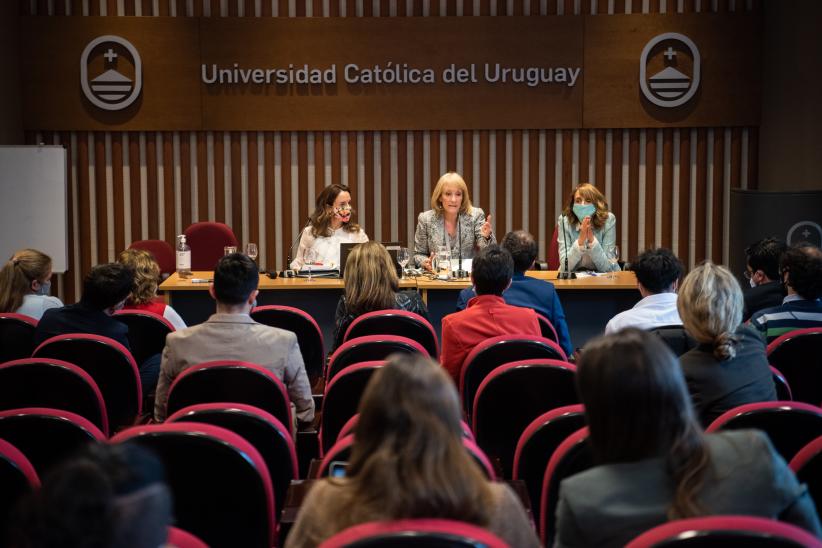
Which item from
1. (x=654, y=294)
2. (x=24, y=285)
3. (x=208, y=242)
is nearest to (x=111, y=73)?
(x=208, y=242)

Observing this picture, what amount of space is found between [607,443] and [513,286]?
3.49 m

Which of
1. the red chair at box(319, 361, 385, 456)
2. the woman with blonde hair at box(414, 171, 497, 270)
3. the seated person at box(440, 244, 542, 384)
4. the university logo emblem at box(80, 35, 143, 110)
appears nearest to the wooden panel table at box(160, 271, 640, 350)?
the woman with blonde hair at box(414, 171, 497, 270)

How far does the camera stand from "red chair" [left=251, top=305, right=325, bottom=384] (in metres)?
5.26

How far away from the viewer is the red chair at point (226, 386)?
Answer: 348 centimetres

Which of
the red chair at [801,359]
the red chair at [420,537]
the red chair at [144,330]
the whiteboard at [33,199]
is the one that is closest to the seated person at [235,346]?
the red chair at [144,330]

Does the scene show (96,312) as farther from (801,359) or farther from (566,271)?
(566,271)

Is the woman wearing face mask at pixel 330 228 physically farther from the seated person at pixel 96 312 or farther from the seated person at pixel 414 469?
the seated person at pixel 414 469

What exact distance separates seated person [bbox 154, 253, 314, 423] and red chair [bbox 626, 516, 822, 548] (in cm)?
233

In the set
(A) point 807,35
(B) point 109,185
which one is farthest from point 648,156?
(B) point 109,185

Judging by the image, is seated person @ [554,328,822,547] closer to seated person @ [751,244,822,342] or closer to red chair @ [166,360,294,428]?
red chair @ [166,360,294,428]

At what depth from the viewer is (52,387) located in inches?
146

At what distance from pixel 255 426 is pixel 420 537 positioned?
50.2 inches

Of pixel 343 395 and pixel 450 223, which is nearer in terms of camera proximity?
pixel 343 395

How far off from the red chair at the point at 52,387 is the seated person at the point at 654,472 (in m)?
2.22
